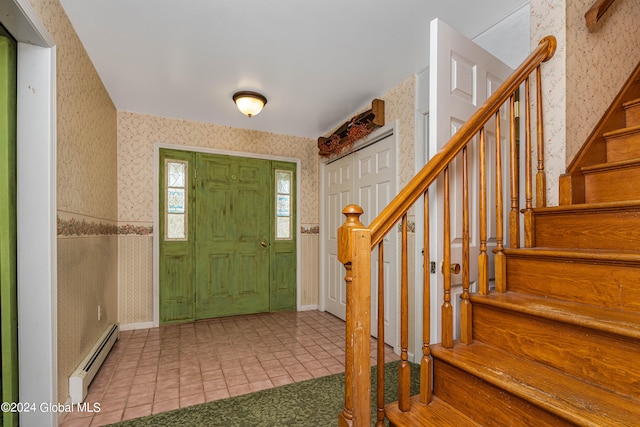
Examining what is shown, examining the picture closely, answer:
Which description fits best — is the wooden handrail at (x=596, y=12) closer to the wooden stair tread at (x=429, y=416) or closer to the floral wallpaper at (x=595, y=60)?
the floral wallpaper at (x=595, y=60)

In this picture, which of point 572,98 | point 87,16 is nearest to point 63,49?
point 87,16

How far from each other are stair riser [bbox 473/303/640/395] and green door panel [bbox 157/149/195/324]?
340cm

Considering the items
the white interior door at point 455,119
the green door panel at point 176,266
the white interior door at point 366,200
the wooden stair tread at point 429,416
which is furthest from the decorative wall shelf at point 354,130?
the wooden stair tread at point 429,416

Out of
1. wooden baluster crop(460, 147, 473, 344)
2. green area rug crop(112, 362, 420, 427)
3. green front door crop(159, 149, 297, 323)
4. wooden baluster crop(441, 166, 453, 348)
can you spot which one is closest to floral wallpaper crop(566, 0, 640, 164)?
wooden baluster crop(460, 147, 473, 344)

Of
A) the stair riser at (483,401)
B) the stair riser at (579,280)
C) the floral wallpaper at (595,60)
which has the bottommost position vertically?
the stair riser at (483,401)

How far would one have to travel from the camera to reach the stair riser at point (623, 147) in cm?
157

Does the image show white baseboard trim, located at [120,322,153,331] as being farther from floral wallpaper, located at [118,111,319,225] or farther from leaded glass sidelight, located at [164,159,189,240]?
floral wallpaper, located at [118,111,319,225]

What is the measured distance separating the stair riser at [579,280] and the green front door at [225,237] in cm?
323

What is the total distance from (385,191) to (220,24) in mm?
1973

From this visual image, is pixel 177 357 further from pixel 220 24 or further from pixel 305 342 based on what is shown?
pixel 220 24

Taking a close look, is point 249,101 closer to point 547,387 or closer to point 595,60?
point 595,60

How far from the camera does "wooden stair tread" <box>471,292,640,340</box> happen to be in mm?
890

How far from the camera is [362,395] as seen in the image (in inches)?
39.8

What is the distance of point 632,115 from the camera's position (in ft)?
5.85
